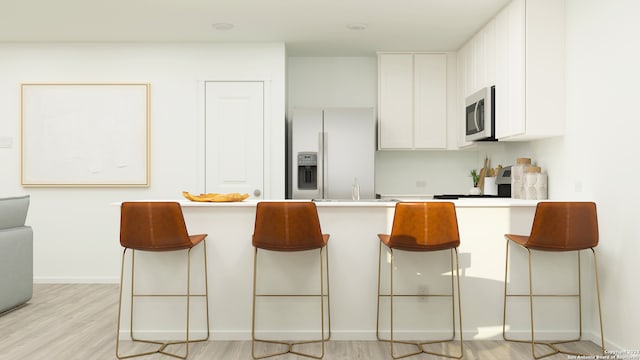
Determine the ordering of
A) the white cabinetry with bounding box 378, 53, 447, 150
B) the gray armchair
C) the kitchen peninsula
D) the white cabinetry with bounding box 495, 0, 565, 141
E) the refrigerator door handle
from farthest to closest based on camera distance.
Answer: the white cabinetry with bounding box 378, 53, 447, 150, the refrigerator door handle, the gray armchair, the white cabinetry with bounding box 495, 0, 565, 141, the kitchen peninsula

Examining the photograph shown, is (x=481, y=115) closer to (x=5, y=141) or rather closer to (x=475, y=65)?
(x=475, y=65)

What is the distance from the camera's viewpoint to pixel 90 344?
316 centimetres

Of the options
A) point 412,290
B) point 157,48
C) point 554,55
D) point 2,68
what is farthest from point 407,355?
point 2,68

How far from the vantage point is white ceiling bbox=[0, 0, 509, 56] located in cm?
396

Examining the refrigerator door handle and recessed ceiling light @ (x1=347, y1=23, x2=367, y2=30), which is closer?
recessed ceiling light @ (x1=347, y1=23, x2=367, y2=30)

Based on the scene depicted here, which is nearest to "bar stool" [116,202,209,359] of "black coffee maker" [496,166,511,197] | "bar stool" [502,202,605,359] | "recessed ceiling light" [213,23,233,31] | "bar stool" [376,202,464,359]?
"bar stool" [376,202,464,359]

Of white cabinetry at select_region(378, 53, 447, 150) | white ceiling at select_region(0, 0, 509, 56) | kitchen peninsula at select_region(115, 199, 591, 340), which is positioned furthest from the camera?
white cabinetry at select_region(378, 53, 447, 150)

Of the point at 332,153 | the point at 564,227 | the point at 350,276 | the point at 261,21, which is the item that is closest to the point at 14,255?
the point at 350,276

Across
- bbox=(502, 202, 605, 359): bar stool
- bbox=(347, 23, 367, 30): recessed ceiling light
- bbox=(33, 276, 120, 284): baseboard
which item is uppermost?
bbox=(347, 23, 367, 30): recessed ceiling light

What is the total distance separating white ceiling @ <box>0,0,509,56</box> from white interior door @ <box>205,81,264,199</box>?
0.56 meters

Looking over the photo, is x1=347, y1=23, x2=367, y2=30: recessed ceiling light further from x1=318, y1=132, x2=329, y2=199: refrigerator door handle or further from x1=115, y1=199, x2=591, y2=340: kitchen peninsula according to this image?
x1=115, y1=199, x2=591, y2=340: kitchen peninsula

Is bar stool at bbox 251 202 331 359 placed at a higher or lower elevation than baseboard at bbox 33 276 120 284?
higher

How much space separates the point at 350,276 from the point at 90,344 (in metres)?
1.83

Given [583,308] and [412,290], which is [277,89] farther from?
[583,308]
